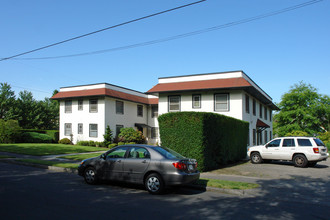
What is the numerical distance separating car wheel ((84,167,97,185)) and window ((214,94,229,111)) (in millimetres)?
15636

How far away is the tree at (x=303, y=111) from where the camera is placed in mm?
40875

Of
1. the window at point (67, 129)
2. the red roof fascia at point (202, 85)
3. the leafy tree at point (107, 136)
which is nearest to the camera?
the red roof fascia at point (202, 85)

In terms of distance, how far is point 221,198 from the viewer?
7.79m

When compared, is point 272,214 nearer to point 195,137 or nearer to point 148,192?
point 148,192

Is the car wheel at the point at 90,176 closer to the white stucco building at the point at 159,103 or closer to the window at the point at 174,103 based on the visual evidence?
the white stucco building at the point at 159,103

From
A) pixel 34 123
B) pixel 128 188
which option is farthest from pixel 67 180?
pixel 34 123

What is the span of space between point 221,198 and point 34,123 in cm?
4917

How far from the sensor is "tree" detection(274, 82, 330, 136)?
40.9 m

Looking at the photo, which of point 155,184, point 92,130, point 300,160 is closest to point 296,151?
point 300,160

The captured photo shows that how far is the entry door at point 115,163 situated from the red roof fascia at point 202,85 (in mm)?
14552

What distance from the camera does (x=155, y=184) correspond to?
7988mm

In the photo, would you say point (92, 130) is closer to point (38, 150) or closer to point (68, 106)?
point (68, 106)

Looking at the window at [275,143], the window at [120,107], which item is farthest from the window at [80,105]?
the window at [275,143]

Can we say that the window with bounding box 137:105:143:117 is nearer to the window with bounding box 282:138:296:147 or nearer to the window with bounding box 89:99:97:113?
the window with bounding box 89:99:97:113
